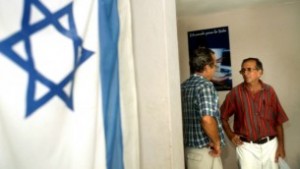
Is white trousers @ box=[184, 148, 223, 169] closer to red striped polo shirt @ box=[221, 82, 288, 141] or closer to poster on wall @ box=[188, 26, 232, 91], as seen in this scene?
red striped polo shirt @ box=[221, 82, 288, 141]

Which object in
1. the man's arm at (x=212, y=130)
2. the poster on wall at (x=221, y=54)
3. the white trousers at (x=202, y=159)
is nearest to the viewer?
the man's arm at (x=212, y=130)

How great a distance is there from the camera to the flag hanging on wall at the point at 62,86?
630mm

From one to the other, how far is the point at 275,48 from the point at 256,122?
910 millimetres

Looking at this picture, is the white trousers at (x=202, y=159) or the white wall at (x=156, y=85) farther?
the white trousers at (x=202, y=159)

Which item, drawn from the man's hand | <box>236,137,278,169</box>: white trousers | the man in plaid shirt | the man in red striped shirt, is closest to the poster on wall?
the man in red striped shirt

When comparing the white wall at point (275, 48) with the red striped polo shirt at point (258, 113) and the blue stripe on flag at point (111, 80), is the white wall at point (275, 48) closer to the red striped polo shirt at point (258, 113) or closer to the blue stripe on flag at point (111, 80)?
the red striped polo shirt at point (258, 113)

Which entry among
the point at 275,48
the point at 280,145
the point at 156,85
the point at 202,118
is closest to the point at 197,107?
the point at 202,118

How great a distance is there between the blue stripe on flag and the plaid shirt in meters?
0.71

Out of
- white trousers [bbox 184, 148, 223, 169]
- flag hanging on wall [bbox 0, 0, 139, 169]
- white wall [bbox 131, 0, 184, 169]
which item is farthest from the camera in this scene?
white trousers [bbox 184, 148, 223, 169]

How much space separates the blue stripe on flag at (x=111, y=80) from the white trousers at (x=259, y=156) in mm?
1449

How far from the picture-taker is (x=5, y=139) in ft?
2.01

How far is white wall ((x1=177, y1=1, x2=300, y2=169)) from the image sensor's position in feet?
8.47

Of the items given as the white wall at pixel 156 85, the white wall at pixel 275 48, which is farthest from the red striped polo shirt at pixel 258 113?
the white wall at pixel 156 85

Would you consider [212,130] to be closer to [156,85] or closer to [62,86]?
[156,85]
